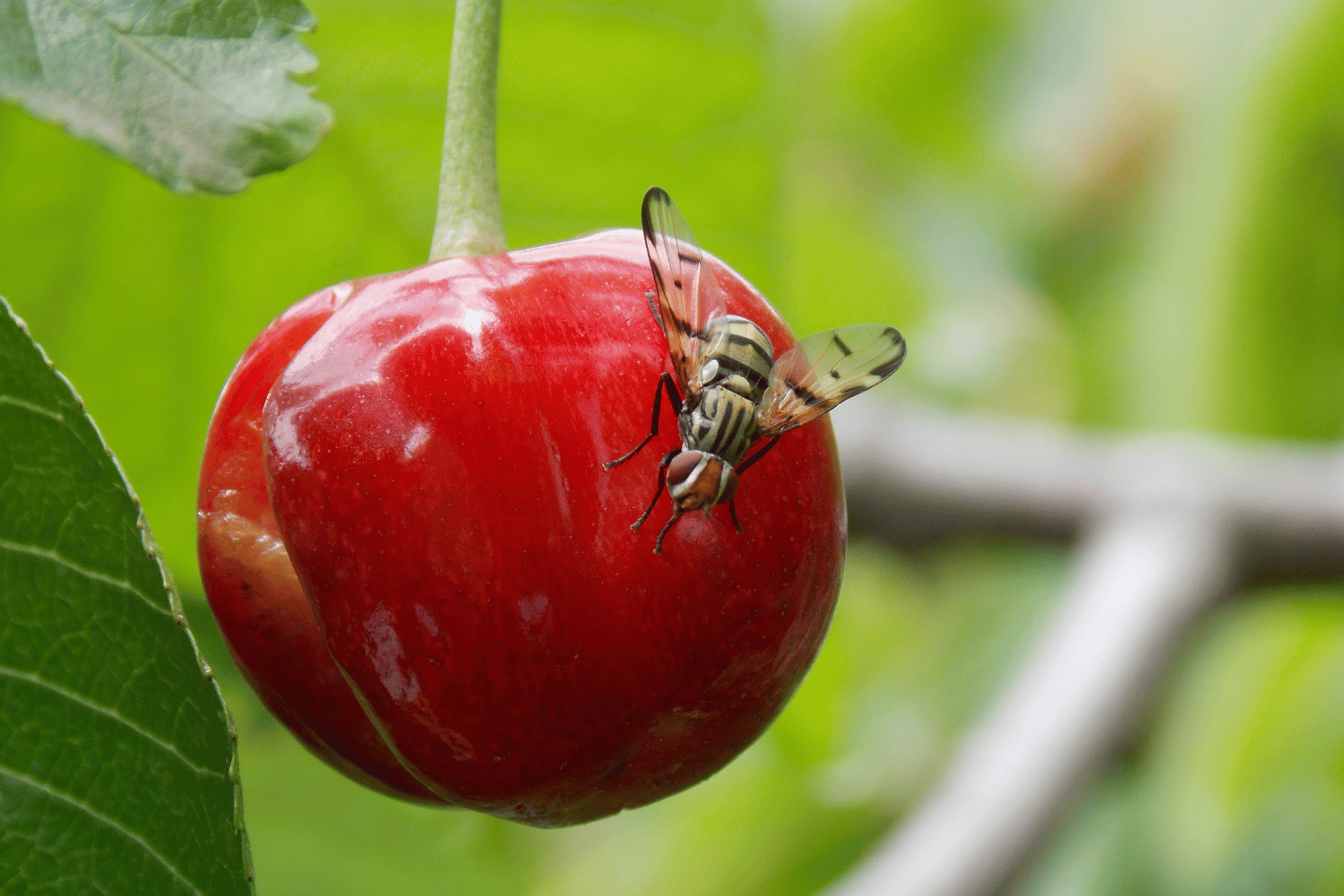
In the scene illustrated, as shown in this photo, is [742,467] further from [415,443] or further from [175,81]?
[175,81]

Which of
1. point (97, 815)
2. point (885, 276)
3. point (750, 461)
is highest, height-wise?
point (750, 461)

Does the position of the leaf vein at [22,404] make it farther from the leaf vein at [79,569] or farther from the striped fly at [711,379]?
the striped fly at [711,379]

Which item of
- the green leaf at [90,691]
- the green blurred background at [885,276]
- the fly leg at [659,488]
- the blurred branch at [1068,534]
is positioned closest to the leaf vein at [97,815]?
the green leaf at [90,691]

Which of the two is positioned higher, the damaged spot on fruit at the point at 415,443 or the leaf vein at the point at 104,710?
the damaged spot on fruit at the point at 415,443

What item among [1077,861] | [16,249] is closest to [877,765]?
[1077,861]

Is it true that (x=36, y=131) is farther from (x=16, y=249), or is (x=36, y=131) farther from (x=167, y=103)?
(x=167, y=103)

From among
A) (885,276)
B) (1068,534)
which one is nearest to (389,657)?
(1068,534)
